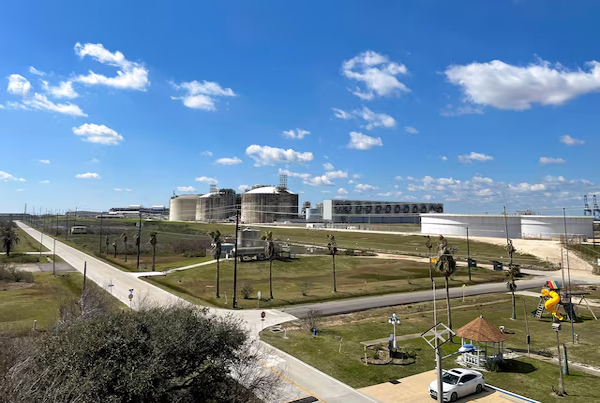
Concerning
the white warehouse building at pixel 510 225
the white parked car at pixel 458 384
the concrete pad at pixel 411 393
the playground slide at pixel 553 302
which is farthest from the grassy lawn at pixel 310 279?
the white warehouse building at pixel 510 225

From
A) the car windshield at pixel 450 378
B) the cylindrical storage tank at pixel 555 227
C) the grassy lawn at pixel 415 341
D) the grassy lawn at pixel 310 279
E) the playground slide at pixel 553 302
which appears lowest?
the grassy lawn at pixel 415 341

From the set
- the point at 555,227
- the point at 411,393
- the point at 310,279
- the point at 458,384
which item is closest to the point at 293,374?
the point at 411,393

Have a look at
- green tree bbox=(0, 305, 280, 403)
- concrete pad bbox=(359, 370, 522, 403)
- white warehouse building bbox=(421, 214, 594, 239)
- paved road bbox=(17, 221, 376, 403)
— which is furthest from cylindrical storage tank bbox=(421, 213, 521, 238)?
green tree bbox=(0, 305, 280, 403)

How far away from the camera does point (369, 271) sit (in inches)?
2970

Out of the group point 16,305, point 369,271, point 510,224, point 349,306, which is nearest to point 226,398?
point 349,306

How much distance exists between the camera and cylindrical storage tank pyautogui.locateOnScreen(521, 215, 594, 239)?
11731cm

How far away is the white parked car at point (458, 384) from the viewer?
2077cm

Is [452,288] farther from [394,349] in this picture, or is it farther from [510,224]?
[510,224]

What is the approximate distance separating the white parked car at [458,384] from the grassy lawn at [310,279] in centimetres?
2673

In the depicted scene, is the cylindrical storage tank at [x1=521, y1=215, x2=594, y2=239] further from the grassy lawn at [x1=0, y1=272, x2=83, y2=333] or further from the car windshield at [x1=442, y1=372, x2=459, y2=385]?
the grassy lawn at [x1=0, y1=272, x2=83, y2=333]

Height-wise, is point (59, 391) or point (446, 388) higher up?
point (59, 391)

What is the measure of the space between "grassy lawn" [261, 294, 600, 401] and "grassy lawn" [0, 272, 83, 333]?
73.0 feet

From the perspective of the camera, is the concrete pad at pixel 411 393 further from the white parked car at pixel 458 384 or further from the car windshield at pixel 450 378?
the car windshield at pixel 450 378

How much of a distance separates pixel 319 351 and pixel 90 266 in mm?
65815
